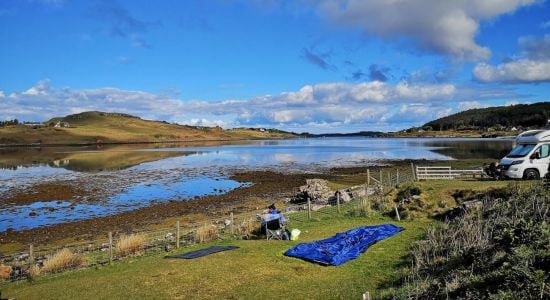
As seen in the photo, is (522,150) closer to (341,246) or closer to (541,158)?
(541,158)

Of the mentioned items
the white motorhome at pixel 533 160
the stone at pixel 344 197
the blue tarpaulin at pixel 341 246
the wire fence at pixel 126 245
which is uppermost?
the white motorhome at pixel 533 160

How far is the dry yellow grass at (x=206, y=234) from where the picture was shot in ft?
68.0

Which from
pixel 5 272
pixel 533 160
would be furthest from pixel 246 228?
pixel 533 160

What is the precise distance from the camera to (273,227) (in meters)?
19.7

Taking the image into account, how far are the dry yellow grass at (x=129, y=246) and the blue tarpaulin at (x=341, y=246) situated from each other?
7576mm

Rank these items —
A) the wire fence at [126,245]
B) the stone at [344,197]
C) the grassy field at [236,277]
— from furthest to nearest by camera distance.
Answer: the stone at [344,197]
the wire fence at [126,245]
the grassy field at [236,277]

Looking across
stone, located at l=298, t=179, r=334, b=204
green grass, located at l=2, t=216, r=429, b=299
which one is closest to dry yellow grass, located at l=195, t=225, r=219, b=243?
green grass, located at l=2, t=216, r=429, b=299

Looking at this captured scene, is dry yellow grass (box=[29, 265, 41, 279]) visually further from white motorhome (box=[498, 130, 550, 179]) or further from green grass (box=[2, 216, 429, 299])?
white motorhome (box=[498, 130, 550, 179])

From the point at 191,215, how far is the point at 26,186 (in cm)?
2611

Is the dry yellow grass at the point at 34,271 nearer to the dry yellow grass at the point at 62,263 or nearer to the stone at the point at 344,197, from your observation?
the dry yellow grass at the point at 62,263

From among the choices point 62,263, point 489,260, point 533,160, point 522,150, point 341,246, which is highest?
point 522,150

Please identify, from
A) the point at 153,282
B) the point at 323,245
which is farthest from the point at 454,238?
the point at 153,282

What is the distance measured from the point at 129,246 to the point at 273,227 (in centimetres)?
645

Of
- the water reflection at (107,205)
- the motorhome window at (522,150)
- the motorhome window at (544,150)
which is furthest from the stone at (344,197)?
the water reflection at (107,205)
